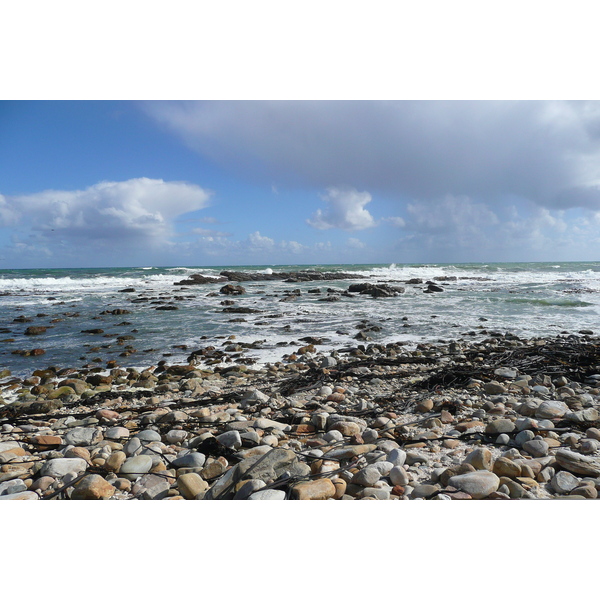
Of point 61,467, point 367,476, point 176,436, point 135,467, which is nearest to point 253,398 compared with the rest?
point 176,436

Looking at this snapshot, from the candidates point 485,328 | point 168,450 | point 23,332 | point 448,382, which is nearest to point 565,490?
point 448,382

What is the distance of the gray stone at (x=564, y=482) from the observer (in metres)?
1.79

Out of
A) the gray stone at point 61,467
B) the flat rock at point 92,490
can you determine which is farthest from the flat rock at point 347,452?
the gray stone at point 61,467

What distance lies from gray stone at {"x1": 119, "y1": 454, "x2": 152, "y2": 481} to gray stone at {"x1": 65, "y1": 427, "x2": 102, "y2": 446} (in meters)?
0.66

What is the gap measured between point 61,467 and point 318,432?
1654 millimetres

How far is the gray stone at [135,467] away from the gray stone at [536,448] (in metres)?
2.29

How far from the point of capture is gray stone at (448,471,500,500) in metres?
1.75

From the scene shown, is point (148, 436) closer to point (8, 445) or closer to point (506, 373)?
point (8, 445)

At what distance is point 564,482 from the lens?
1814 mm

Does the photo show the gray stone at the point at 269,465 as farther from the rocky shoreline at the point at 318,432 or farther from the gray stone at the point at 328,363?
the gray stone at the point at 328,363

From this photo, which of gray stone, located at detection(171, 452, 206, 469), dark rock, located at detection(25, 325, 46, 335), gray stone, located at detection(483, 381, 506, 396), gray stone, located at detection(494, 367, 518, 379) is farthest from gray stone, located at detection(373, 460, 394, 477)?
dark rock, located at detection(25, 325, 46, 335)

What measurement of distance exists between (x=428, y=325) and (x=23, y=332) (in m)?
9.47

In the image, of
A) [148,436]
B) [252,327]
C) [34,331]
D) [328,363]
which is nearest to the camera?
[148,436]

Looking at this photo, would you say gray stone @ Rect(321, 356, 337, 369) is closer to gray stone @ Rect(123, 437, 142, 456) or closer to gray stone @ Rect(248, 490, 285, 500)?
gray stone @ Rect(123, 437, 142, 456)
